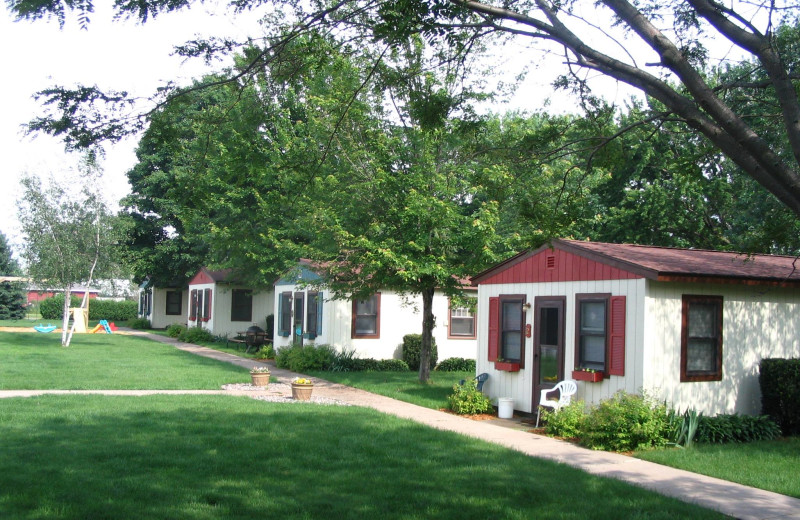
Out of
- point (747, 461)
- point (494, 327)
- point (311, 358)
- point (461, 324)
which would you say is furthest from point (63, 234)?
point (747, 461)

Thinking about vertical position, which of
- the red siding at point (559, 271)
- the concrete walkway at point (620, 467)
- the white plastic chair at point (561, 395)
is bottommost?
the concrete walkway at point (620, 467)

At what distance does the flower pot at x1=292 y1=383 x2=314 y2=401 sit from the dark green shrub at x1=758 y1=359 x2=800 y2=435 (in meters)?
7.87

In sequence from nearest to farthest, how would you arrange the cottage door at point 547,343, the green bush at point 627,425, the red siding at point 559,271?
the green bush at point 627,425 → the red siding at point 559,271 → the cottage door at point 547,343

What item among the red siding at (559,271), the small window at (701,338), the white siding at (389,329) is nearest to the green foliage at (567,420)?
the small window at (701,338)

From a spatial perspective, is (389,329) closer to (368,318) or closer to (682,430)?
(368,318)

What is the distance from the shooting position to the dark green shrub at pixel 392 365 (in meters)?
20.7

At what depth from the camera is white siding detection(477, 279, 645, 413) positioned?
1052 centimetres

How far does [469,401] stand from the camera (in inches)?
505

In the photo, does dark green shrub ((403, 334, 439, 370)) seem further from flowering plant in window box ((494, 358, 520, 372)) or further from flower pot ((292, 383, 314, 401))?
flowering plant in window box ((494, 358, 520, 372))

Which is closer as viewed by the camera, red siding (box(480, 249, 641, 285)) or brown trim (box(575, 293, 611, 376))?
brown trim (box(575, 293, 611, 376))

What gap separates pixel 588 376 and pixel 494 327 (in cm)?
278

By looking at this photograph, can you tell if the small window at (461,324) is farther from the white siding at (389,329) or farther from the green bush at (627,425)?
the green bush at (627,425)

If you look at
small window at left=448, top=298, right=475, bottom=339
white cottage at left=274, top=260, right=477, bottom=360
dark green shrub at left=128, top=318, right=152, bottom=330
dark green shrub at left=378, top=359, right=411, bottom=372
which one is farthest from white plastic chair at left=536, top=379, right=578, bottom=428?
dark green shrub at left=128, top=318, right=152, bottom=330

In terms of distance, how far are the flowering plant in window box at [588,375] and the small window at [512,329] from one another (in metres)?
1.65
